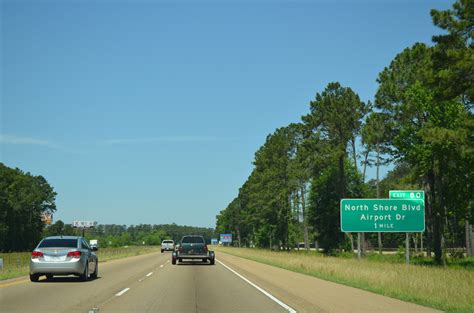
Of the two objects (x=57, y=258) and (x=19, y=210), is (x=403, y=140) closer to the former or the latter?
(x=57, y=258)

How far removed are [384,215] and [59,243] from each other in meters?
18.6

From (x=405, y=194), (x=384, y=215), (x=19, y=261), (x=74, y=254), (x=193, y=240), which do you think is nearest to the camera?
(x=74, y=254)

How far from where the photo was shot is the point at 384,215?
1236 inches

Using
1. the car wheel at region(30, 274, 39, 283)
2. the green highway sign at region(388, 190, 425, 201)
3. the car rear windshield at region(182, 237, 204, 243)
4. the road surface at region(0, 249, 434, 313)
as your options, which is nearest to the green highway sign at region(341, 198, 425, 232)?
the green highway sign at region(388, 190, 425, 201)

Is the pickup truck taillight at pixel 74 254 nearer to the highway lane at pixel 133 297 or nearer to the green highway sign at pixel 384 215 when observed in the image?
the highway lane at pixel 133 297

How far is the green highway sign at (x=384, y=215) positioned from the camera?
1206 inches

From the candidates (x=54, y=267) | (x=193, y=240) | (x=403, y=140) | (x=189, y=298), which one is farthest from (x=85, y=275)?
(x=403, y=140)

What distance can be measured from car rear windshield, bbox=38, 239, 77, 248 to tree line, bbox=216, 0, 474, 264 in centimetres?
1790

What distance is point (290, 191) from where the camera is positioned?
85312 mm

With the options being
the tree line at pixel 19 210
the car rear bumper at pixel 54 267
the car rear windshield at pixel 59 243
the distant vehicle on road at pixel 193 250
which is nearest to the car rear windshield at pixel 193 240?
the distant vehicle on road at pixel 193 250

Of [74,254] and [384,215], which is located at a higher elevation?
[384,215]

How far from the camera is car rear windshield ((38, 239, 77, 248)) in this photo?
19969mm

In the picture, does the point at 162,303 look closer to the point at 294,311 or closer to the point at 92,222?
the point at 294,311

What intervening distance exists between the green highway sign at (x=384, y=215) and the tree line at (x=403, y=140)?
4.39 m
